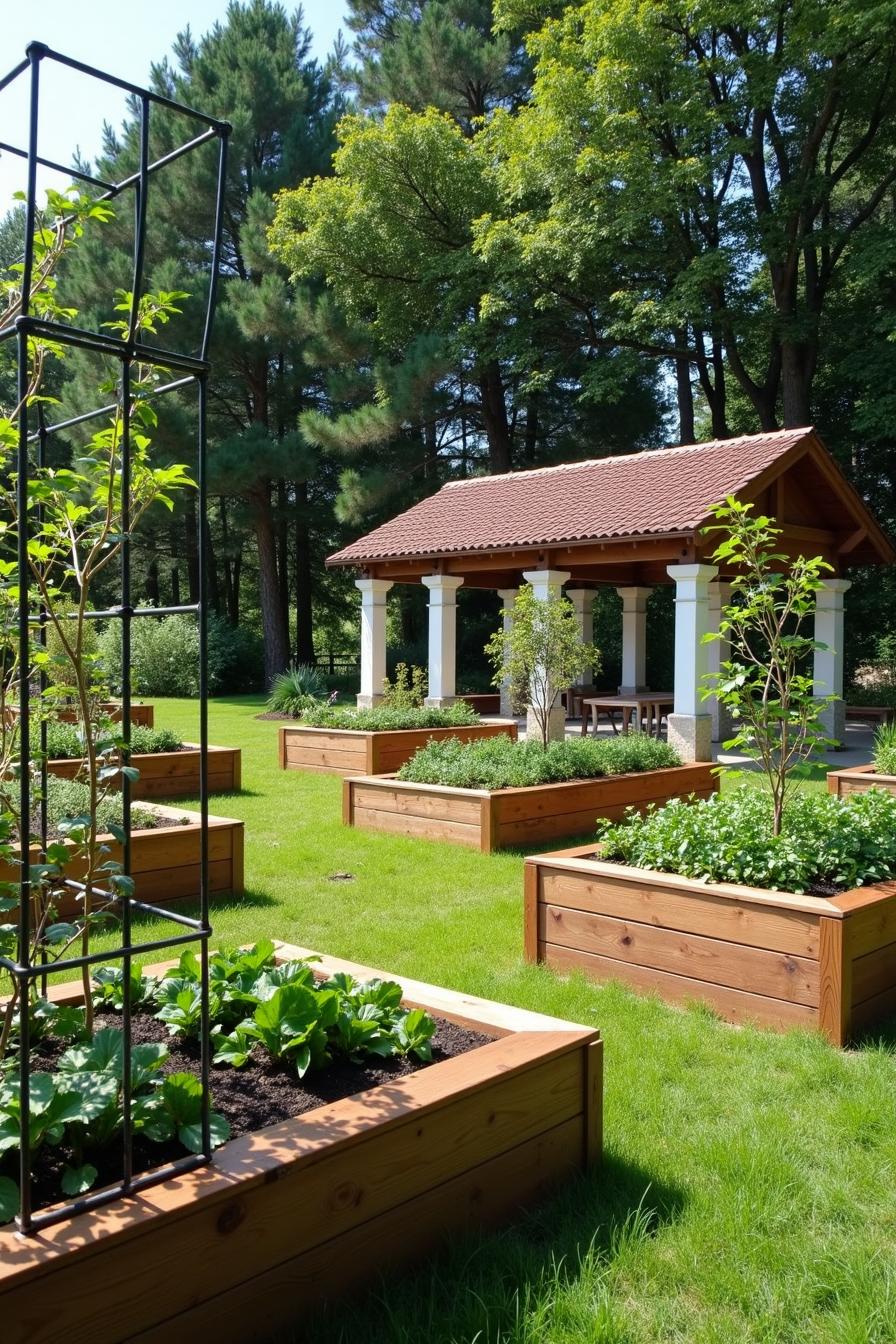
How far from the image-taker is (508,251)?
888 inches

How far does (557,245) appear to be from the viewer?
21.1 m

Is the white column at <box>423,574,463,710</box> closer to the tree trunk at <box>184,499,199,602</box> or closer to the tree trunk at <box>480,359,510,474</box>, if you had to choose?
the tree trunk at <box>480,359,510,474</box>

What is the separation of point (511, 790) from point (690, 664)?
209 inches

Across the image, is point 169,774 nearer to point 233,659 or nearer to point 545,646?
point 545,646

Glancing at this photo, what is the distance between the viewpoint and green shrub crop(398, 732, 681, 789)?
819cm

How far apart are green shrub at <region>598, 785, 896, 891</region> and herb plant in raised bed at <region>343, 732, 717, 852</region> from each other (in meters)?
2.56

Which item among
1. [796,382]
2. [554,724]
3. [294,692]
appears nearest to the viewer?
[554,724]

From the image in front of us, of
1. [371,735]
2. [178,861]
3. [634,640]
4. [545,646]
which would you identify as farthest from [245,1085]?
[634,640]

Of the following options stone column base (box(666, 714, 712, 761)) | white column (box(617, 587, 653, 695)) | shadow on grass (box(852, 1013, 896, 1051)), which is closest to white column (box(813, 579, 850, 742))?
stone column base (box(666, 714, 712, 761))

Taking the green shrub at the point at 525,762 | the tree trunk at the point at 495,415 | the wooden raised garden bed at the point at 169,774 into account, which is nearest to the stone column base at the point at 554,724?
the green shrub at the point at 525,762

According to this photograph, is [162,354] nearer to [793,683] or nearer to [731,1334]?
[731,1334]

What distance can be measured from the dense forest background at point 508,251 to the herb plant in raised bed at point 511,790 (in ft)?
42.1

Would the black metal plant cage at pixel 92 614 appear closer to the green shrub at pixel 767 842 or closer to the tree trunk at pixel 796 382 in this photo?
the green shrub at pixel 767 842

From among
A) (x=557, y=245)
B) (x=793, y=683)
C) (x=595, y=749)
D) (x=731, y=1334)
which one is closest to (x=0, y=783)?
(x=731, y=1334)
